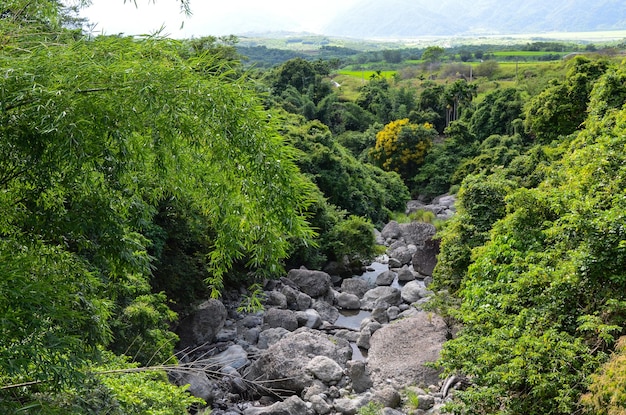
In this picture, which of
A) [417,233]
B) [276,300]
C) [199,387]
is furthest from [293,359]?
[417,233]

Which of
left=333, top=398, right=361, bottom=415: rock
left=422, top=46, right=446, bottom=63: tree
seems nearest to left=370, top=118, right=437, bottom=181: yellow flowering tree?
left=333, top=398, right=361, bottom=415: rock

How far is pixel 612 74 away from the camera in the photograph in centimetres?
1516

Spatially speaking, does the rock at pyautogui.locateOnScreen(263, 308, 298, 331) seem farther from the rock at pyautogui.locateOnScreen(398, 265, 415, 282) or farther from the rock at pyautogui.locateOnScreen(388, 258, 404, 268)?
the rock at pyautogui.locateOnScreen(388, 258, 404, 268)

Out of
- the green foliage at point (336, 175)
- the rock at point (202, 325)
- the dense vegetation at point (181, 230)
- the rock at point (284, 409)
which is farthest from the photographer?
the green foliage at point (336, 175)

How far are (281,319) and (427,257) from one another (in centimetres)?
685

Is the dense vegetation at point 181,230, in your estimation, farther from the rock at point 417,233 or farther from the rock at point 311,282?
the rock at point 417,233

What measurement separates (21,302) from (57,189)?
40.3 inches

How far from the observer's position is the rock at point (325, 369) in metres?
12.6

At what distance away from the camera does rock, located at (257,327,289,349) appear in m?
15.1

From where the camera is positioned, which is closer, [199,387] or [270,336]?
[199,387]

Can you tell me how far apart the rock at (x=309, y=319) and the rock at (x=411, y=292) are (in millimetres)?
3300

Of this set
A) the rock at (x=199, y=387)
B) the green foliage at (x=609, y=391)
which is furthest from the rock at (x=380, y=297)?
the green foliage at (x=609, y=391)

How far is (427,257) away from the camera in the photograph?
20.9 meters

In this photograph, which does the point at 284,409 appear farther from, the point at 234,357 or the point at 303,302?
the point at 303,302
